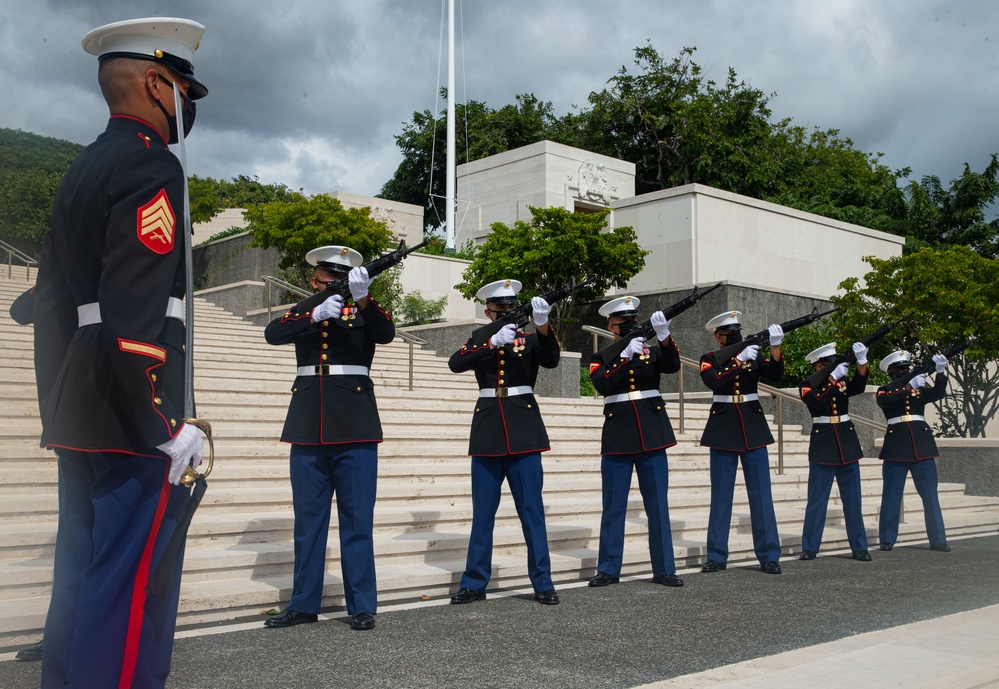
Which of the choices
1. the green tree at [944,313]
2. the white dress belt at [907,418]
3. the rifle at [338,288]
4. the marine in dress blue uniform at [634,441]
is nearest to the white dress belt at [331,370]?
the rifle at [338,288]

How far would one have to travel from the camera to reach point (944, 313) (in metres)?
15.4

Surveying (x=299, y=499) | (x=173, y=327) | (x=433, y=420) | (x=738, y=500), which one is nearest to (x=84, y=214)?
(x=173, y=327)

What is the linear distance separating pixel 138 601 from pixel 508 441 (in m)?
3.70

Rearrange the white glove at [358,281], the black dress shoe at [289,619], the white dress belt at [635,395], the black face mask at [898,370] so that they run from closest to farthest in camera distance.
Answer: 1. the white glove at [358,281]
2. the black dress shoe at [289,619]
3. the white dress belt at [635,395]
4. the black face mask at [898,370]

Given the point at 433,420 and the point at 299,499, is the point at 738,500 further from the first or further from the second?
the point at 299,499

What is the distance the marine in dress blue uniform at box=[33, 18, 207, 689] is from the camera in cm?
294

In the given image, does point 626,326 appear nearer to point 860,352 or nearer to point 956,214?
point 860,352

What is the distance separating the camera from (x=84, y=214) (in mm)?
3086

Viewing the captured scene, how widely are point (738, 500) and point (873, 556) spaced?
2050mm

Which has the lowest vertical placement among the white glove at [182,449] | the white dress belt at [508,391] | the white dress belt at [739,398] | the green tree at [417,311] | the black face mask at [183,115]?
the white glove at [182,449]

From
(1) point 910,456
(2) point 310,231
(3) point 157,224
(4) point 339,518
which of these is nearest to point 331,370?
(4) point 339,518

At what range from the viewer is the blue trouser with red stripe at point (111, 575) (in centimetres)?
291

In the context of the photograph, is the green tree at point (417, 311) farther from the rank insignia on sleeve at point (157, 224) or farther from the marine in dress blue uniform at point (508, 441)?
the rank insignia on sleeve at point (157, 224)

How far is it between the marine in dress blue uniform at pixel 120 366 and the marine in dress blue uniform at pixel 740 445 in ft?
18.9
